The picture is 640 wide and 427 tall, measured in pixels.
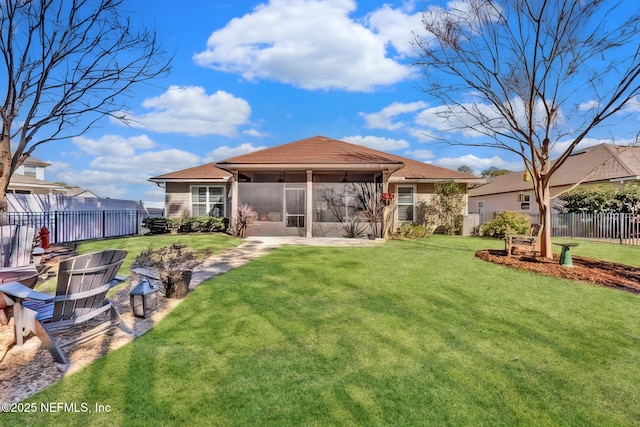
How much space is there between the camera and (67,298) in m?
3.45

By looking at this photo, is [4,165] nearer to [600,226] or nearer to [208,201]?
[208,201]

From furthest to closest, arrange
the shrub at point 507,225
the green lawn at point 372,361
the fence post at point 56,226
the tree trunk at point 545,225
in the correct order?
the shrub at point 507,225, the fence post at point 56,226, the tree trunk at point 545,225, the green lawn at point 372,361

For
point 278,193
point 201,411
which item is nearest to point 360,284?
point 201,411

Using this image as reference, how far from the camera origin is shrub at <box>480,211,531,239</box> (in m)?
15.1

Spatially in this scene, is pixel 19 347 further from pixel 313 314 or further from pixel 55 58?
pixel 55 58

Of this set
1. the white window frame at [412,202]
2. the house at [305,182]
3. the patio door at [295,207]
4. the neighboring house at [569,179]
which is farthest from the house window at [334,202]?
the neighboring house at [569,179]

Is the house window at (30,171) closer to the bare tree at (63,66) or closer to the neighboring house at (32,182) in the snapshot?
the neighboring house at (32,182)

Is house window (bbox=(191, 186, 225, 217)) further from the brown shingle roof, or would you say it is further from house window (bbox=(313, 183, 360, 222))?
house window (bbox=(313, 183, 360, 222))

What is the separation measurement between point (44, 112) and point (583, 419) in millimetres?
12655

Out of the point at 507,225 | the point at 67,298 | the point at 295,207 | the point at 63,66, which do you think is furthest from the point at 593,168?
the point at 63,66

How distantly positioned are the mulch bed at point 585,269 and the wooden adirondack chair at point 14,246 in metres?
10.8

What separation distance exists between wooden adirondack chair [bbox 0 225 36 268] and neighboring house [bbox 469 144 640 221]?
52.9 ft

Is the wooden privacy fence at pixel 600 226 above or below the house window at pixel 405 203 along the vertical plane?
below

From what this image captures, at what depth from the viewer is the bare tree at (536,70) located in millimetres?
8719
